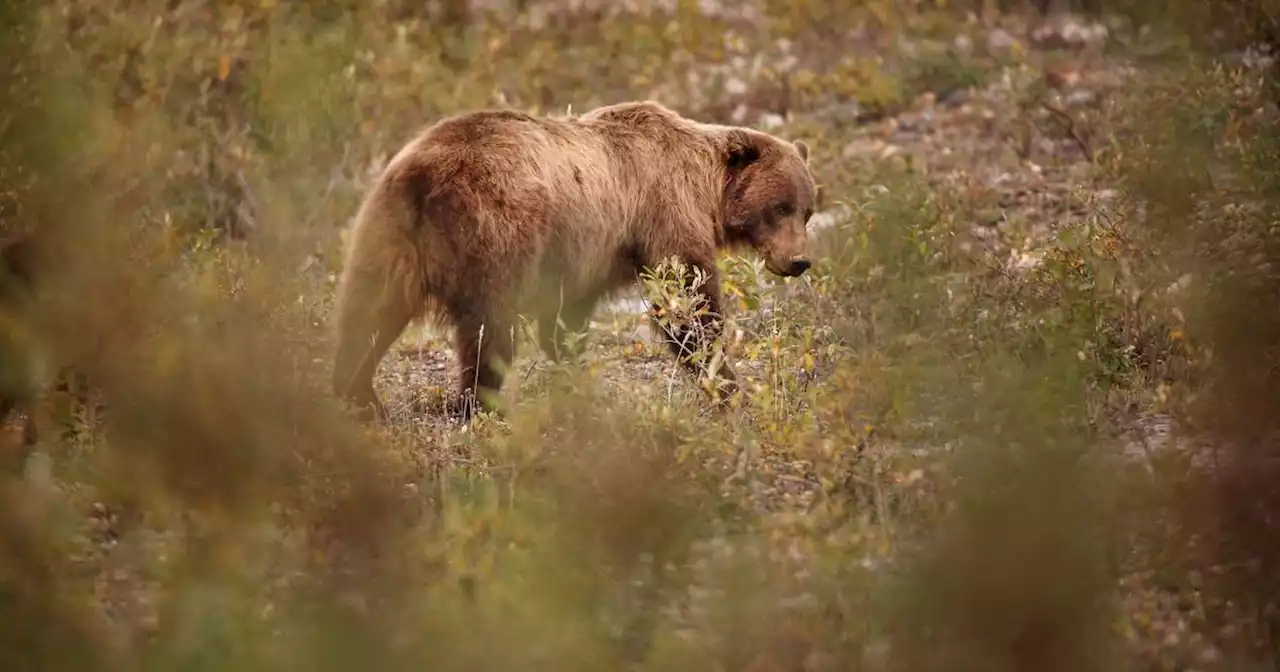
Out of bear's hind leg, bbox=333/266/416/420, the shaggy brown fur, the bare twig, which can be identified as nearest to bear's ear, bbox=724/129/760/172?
bear's hind leg, bbox=333/266/416/420

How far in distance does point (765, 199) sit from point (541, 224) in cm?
162

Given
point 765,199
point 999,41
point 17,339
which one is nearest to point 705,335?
point 765,199

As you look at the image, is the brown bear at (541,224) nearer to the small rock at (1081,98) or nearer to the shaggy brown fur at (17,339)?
the shaggy brown fur at (17,339)

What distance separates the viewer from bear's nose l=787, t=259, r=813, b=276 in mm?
7355

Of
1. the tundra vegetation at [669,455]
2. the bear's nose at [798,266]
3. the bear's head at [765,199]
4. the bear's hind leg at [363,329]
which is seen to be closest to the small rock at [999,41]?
the tundra vegetation at [669,455]

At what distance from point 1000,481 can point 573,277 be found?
3.47m

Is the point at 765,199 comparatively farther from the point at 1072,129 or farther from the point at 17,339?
the point at 17,339

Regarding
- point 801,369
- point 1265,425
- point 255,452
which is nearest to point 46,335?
point 255,452

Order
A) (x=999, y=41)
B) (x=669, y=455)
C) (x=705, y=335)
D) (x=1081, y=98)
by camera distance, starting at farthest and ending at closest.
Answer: (x=999, y=41), (x=1081, y=98), (x=705, y=335), (x=669, y=455)

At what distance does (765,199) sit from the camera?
7566 mm

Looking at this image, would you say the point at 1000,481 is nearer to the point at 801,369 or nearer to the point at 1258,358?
the point at 1258,358

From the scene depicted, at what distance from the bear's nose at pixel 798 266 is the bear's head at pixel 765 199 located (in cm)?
5

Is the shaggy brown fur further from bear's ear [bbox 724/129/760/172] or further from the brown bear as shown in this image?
bear's ear [bbox 724/129/760/172]

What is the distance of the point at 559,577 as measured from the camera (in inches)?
136
